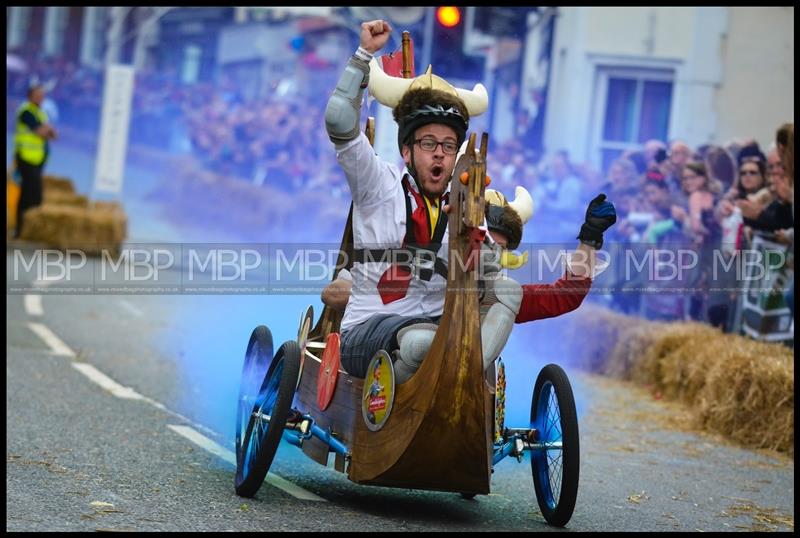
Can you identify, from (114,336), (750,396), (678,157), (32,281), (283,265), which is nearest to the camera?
(750,396)

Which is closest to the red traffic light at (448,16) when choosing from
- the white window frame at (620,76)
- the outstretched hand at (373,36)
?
the white window frame at (620,76)

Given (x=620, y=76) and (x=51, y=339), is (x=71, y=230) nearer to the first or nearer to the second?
(x=620, y=76)

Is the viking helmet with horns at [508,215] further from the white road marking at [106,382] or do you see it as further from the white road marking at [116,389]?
the white road marking at [106,382]

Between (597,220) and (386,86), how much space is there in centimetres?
121

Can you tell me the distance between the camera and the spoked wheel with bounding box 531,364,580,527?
6.24 meters

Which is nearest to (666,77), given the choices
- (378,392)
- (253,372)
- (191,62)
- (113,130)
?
(113,130)

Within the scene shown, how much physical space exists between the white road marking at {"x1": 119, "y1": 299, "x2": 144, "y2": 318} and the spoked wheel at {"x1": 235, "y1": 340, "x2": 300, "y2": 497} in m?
8.78

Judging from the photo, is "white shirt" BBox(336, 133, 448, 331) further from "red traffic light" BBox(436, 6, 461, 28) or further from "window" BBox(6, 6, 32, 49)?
"window" BBox(6, 6, 32, 49)

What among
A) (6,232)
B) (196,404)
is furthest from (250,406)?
(6,232)

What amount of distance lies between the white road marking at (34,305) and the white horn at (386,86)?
29.7ft

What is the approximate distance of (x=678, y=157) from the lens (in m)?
15.0

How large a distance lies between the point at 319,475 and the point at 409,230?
6.14 feet

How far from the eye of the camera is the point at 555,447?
6.51 m

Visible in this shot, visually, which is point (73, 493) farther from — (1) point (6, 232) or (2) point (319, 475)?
(1) point (6, 232)
